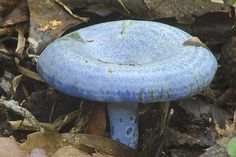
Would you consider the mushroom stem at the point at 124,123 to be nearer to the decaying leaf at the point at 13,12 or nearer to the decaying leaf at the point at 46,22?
the decaying leaf at the point at 46,22

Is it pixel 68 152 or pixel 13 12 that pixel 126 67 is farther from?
pixel 13 12

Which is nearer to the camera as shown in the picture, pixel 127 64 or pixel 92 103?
pixel 127 64

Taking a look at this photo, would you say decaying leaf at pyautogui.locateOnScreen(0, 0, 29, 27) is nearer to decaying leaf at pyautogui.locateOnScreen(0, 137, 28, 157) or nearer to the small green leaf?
decaying leaf at pyautogui.locateOnScreen(0, 137, 28, 157)

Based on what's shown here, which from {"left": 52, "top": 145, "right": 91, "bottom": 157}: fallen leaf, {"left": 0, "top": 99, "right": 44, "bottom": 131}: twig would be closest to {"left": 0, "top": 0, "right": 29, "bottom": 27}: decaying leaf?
{"left": 0, "top": 99, "right": 44, "bottom": 131}: twig

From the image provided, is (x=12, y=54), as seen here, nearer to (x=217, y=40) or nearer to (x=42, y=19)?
(x=42, y=19)

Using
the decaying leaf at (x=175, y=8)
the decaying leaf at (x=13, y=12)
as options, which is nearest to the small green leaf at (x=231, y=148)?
the decaying leaf at (x=175, y=8)

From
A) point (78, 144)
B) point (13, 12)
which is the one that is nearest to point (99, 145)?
point (78, 144)

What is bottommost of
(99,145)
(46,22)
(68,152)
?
(99,145)
